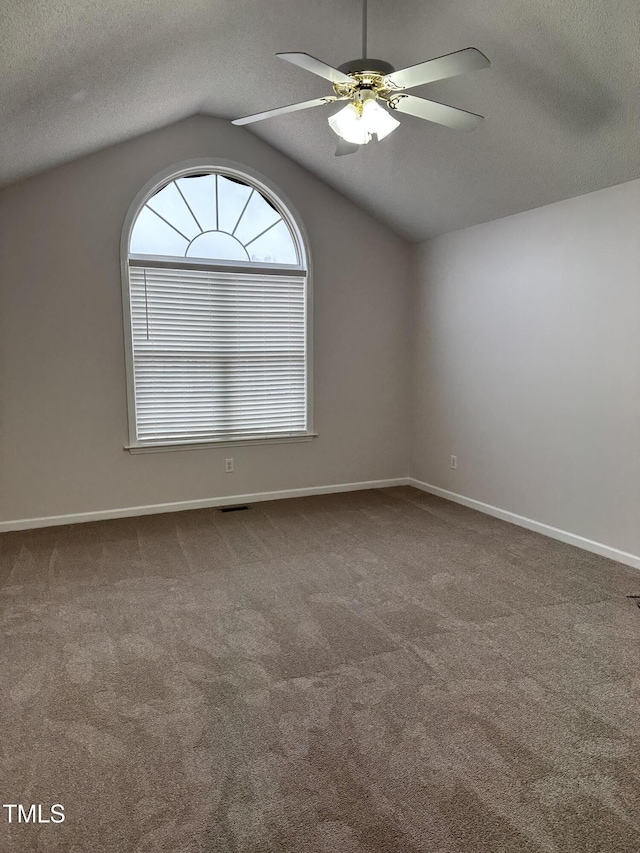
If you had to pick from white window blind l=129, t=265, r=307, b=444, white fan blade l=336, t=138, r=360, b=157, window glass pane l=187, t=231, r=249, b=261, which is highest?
white fan blade l=336, t=138, r=360, b=157

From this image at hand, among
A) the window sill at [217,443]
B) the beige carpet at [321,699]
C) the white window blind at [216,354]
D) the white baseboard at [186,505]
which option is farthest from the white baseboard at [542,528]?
the white window blind at [216,354]

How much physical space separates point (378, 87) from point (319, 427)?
3250mm

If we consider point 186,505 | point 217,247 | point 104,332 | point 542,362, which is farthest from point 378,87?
point 186,505

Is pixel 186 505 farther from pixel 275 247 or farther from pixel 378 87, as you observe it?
pixel 378 87

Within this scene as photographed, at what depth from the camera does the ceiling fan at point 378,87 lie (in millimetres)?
2135

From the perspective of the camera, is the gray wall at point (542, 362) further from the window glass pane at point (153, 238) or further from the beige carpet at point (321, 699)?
the window glass pane at point (153, 238)

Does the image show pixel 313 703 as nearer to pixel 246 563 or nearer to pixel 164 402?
pixel 246 563

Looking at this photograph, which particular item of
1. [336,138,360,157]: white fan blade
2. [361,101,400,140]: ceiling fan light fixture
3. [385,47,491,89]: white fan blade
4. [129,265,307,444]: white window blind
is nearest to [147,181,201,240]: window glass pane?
[129,265,307,444]: white window blind

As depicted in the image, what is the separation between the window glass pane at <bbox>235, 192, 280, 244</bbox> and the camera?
4883mm

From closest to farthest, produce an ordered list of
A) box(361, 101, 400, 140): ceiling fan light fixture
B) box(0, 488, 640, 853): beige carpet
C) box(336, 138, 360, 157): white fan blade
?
box(0, 488, 640, 853): beige carpet, box(361, 101, 400, 140): ceiling fan light fixture, box(336, 138, 360, 157): white fan blade

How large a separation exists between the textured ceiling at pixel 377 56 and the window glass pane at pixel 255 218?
599mm

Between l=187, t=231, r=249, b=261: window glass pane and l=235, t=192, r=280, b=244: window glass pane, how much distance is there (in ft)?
0.28

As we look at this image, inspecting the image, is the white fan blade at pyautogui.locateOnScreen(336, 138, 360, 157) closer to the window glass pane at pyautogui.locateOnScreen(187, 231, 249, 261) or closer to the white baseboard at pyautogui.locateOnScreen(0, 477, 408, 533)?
the window glass pane at pyautogui.locateOnScreen(187, 231, 249, 261)

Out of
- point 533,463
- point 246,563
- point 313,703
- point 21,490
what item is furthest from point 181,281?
point 313,703
